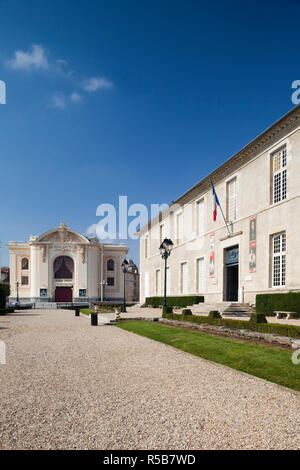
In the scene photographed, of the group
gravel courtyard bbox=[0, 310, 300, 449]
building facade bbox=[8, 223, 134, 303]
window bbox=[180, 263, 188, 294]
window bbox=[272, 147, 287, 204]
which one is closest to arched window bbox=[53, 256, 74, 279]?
building facade bbox=[8, 223, 134, 303]

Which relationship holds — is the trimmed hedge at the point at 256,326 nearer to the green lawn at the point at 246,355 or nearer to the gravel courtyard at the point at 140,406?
the green lawn at the point at 246,355

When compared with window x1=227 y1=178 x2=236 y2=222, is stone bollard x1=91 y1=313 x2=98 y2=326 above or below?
below

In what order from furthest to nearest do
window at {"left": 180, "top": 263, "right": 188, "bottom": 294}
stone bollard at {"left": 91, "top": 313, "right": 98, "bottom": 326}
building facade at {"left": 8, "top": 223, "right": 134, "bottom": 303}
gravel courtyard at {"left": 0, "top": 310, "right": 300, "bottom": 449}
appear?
1. building facade at {"left": 8, "top": 223, "right": 134, "bottom": 303}
2. window at {"left": 180, "top": 263, "right": 188, "bottom": 294}
3. stone bollard at {"left": 91, "top": 313, "right": 98, "bottom": 326}
4. gravel courtyard at {"left": 0, "top": 310, "right": 300, "bottom": 449}

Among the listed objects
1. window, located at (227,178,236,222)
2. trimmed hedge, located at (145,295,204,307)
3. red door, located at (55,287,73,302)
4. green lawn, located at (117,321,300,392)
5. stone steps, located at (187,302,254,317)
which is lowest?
red door, located at (55,287,73,302)

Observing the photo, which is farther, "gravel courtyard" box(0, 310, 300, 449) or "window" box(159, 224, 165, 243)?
"window" box(159, 224, 165, 243)

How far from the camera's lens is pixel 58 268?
7306 centimetres

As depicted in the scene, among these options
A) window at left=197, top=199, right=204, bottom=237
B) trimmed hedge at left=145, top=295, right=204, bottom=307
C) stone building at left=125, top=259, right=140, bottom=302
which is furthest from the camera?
stone building at left=125, top=259, right=140, bottom=302

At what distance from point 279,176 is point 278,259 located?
5.52m

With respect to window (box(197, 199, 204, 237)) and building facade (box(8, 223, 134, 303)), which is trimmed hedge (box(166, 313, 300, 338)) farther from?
building facade (box(8, 223, 134, 303))

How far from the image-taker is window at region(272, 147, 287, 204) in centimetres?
2391

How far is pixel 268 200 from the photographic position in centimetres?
2491

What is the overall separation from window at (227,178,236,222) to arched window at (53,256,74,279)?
159ft

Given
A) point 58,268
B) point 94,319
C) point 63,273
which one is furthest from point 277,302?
point 58,268

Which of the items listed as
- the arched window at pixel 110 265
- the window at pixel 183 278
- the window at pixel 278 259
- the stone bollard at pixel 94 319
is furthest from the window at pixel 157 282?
the arched window at pixel 110 265
